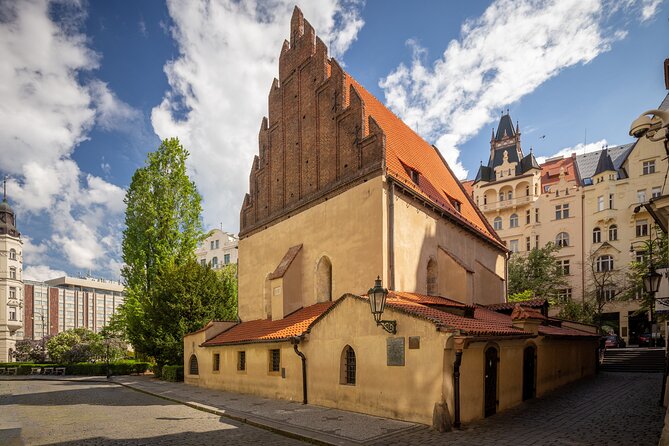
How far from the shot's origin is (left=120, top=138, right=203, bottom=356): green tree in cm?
2961

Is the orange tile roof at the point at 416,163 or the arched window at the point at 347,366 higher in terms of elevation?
the orange tile roof at the point at 416,163

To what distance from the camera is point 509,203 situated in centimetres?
4722

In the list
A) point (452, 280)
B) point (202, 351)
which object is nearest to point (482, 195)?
point (452, 280)

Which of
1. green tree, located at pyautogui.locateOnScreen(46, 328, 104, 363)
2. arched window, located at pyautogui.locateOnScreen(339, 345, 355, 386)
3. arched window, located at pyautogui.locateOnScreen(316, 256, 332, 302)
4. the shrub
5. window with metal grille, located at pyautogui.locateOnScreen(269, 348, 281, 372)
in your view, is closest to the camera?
arched window, located at pyautogui.locateOnScreen(339, 345, 355, 386)

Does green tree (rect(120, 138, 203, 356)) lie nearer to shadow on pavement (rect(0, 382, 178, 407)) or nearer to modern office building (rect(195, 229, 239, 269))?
shadow on pavement (rect(0, 382, 178, 407))

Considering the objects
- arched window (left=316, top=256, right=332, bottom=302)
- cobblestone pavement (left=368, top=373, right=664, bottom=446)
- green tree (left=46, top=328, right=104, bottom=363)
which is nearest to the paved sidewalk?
cobblestone pavement (left=368, top=373, right=664, bottom=446)

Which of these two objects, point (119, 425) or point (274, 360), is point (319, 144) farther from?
point (119, 425)

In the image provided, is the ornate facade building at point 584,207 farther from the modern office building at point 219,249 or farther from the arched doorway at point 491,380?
the modern office building at point 219,249

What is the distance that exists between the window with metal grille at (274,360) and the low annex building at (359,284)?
38mm

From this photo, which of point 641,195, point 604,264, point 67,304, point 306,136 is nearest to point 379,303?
point 306,136

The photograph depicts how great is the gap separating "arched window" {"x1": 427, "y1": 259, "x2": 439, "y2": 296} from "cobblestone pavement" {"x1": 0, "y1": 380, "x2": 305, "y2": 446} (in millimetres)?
10099

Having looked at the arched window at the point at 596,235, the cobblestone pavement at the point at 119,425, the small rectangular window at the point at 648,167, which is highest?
the small rectangular window at the point at 648,167

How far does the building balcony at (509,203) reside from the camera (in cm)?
4606

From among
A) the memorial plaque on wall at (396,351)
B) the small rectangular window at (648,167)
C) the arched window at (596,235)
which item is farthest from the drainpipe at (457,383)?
the small rectangular window at (648,167)
